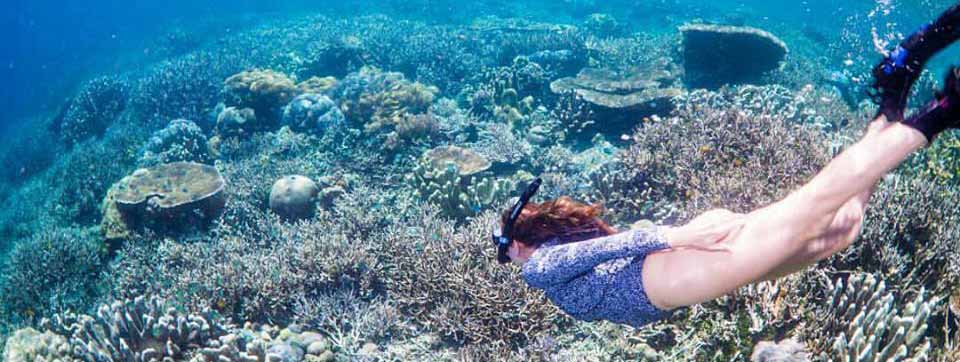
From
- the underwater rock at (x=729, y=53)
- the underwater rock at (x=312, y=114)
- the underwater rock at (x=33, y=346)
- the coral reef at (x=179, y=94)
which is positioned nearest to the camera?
the underwater rock at (x=33, y=346)

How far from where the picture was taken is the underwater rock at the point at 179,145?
1065cm

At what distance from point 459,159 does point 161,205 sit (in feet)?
14.7

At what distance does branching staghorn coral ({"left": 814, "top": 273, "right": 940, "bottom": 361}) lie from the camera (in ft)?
9.82

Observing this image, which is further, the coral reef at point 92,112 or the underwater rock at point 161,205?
the coral reef at point 92,112

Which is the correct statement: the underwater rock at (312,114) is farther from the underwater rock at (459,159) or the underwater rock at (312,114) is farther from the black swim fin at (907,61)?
the black swim fin at (907,61)

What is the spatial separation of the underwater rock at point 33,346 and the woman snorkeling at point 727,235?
4844mm

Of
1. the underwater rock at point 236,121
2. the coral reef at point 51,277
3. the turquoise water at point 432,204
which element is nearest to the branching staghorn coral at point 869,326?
the turquoise water at point 432,204

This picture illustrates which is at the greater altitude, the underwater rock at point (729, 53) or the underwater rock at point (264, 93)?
the underwater rock at point (729, 53)

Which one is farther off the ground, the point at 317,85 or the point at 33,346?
the point at 317,85

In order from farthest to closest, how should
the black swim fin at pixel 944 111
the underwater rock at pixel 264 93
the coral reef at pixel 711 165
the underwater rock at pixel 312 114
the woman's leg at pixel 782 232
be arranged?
1. the underwater rock at pixel 264 93
2. the underwater rock at pixel 312 114
3. the coral reef at pixel 711 165
4. the woman's leg at pixel 782 232
5. the black swim fin at pixel 944 111

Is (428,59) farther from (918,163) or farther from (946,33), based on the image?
(946,33)

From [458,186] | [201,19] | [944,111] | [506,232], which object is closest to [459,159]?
[458,186]

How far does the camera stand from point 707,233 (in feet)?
8.21

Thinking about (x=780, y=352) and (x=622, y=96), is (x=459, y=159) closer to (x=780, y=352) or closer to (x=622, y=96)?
(x=622, y=96)
